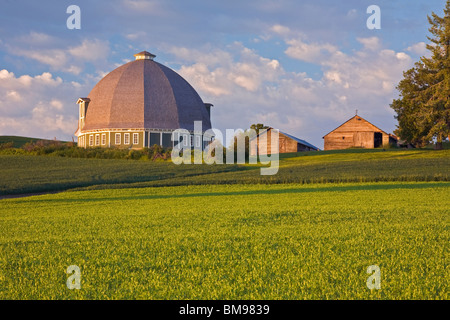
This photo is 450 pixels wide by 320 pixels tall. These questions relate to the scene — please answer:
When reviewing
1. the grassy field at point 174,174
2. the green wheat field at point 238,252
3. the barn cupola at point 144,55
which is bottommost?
the green wheat field at point 238,252

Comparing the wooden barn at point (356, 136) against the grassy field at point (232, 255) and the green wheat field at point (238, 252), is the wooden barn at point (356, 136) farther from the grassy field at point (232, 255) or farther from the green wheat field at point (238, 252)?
the grassy field at point (232, 255)

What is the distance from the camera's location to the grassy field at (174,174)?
101 ft

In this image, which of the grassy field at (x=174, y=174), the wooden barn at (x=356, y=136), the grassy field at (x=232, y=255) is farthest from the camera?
the wooden barn at (x=356, y=136)

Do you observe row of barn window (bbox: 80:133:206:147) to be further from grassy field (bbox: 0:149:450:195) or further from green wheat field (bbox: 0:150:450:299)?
green wheat field (bbox: 0:150:450:299)

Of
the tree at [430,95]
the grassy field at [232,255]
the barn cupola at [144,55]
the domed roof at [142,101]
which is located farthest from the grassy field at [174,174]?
the barn cupola at [144,55]

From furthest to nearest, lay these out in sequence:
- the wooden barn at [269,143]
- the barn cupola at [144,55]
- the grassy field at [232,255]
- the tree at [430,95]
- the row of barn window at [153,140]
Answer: the wooden barn at [269,143] < the barn cupola at [144,55] < the row of barn window at [153,140] < the tree at [430,95] < the grassy field at [232,255]

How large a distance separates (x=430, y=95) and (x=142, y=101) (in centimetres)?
3650

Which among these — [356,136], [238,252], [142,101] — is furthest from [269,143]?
[238,252]

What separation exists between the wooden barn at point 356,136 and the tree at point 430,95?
1468cm

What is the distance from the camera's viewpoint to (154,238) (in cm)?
993

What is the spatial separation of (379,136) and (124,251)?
74.0m

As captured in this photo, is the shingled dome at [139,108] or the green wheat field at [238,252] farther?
the shingled dome at [139,108]
